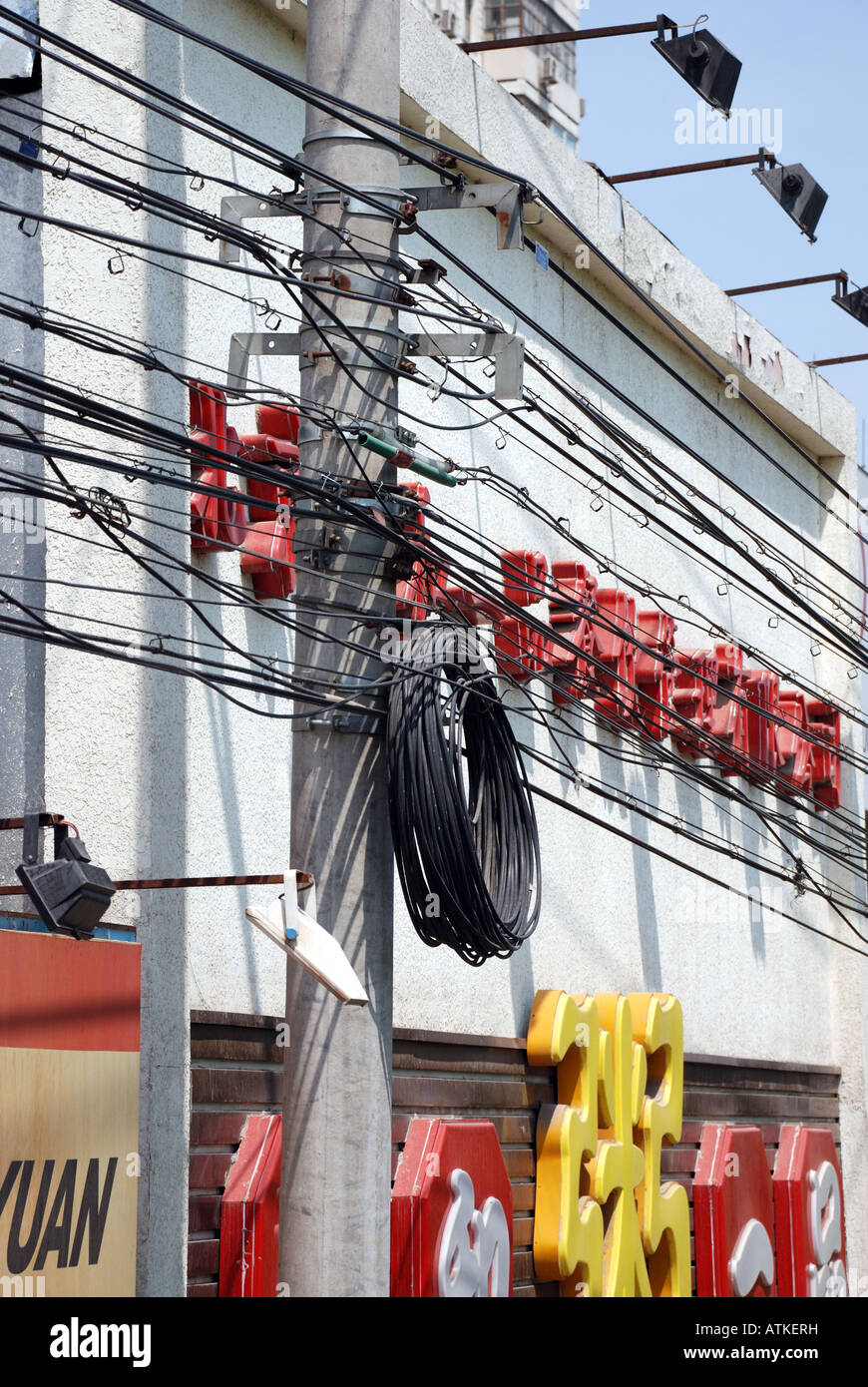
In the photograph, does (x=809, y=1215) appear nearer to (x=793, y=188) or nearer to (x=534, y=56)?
(x=793, y=188)

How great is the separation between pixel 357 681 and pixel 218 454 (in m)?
0.98

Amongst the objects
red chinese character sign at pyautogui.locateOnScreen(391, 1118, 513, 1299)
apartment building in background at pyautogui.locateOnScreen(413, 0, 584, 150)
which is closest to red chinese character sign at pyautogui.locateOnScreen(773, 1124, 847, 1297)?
red chinese character sign at pyautogui.locateOnScreen(391, 1118, 513, 1299)

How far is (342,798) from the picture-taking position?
6191mm

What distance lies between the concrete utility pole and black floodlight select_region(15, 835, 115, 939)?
2.35 ft

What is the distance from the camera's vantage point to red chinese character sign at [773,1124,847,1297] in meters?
13.3

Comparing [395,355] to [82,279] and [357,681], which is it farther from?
[82,279]

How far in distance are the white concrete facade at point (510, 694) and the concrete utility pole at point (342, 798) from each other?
0.78 m

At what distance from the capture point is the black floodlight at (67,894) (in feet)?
20.3

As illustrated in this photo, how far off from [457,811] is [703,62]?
6.75 metres

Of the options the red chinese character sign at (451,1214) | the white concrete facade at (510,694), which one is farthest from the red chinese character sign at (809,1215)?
the red chinese character sign at (451,1214)

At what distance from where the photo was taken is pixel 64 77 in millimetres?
7812

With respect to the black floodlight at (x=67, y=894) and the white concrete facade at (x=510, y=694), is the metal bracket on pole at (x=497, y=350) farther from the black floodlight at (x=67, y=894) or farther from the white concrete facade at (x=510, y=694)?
the black floodlight at (x=67, y=894)
